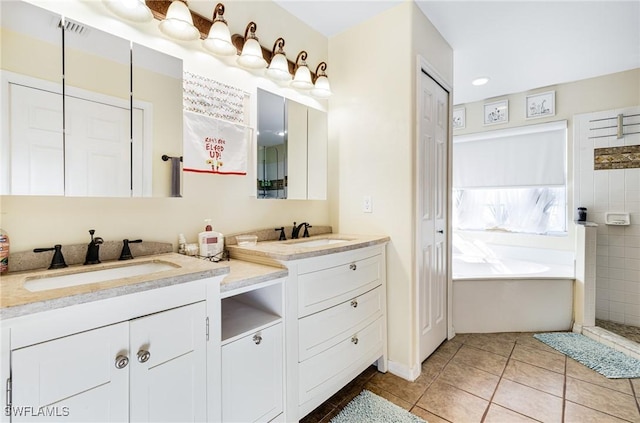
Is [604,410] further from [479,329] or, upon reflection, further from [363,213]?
[363,213]

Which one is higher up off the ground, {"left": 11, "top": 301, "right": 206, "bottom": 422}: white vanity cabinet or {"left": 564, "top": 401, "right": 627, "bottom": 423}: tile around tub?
{"left": 11, "top": 301, "right": 206, "bottom": 422}: white vanity cabinet

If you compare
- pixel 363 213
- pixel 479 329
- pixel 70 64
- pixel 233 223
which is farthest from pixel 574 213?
pixel 70 64

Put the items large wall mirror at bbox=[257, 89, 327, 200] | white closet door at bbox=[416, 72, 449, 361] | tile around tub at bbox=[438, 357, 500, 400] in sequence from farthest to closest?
white closet door at bbox=[416, 72, 449, 361], large wall mirror at bbox=[257, 89, 327, 200], tile around tub at bbox=[438, 357, 500, 400]

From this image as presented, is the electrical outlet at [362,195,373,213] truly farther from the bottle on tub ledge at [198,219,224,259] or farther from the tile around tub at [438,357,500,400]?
the tile around tub at [438,357,500,400]

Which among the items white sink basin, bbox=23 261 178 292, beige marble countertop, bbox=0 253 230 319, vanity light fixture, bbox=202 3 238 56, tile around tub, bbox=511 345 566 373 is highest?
vanity light fixture, bbox=202 3 238 56

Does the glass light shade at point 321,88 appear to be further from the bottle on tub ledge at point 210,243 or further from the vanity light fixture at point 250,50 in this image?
the bottle on tub ledge at point 210,243

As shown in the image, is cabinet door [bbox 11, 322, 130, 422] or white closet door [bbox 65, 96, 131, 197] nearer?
cabinet door [bbox 11, 322, 130, 422]

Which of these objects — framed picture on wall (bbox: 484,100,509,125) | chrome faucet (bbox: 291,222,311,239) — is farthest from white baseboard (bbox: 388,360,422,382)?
framed picture on wall (bbox: 484,100,509,125)

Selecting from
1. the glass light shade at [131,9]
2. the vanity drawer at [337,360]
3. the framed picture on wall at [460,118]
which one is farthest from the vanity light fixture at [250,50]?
the framed picture on wall at [460,118]

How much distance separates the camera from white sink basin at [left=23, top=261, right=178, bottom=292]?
100 centimetres

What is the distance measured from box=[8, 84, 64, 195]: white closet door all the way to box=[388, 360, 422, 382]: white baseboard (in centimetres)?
211

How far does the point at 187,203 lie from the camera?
5.08ft

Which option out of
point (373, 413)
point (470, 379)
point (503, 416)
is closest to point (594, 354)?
point (470, 379)

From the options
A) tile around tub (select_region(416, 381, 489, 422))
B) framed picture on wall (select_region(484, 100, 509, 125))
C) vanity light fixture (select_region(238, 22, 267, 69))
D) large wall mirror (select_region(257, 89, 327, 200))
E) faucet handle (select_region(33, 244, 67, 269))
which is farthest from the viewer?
framed picture on wall (select_region(484, 100, 509, 125))
